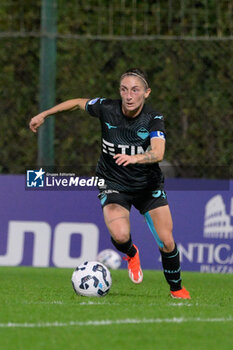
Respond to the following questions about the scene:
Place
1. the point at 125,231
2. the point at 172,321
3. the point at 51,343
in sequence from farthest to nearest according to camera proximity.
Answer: the point at 125,231 → the point at 172,321 → the point at 51,343

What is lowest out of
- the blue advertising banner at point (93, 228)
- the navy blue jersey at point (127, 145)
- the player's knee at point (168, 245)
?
the blue advertising banner at point (93, 228)

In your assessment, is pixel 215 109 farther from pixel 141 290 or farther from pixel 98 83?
pixel 141 290

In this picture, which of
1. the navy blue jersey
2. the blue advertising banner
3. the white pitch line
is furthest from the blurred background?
the white pitch line

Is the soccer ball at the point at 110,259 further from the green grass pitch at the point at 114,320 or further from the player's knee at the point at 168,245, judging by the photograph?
the player's knee at the point at 168,245

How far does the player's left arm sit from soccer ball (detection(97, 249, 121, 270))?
15.3 feet

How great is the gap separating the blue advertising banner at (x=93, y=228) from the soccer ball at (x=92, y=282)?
4416 millimetres

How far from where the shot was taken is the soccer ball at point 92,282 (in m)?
8.62

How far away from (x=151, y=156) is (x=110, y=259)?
16.3 feet

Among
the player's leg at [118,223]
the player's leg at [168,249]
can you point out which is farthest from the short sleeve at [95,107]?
the player's leg at [168,249]

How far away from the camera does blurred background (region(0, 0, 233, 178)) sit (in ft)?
45.8

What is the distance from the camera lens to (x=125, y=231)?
892cm

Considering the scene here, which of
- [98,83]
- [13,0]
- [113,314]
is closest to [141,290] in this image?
[113,314]

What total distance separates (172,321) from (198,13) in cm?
874

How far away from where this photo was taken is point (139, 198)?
29.7 feet
